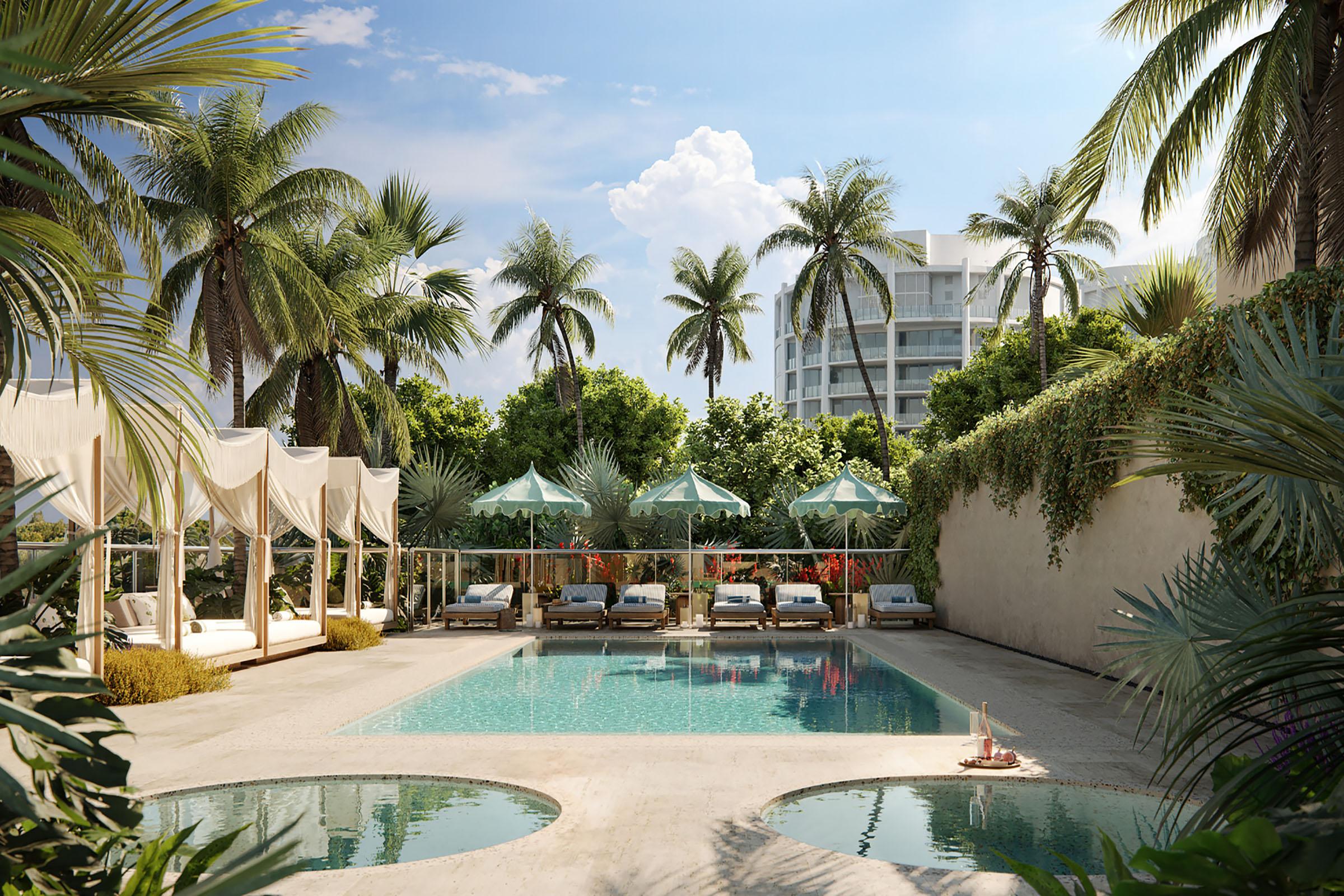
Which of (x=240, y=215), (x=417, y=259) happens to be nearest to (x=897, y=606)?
(x=240, y=215)

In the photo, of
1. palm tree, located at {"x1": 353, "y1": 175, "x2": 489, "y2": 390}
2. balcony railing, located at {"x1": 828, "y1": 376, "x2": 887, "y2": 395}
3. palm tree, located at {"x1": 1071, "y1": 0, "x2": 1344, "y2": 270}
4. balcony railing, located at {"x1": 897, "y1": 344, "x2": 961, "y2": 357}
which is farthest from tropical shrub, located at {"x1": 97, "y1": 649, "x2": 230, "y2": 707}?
balcony railing, located at {"x1": 897, "y1": 344, "x2": 961, "y2": 357}

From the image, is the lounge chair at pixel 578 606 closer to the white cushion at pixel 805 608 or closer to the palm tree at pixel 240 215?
the white cushion at pixel 805 608

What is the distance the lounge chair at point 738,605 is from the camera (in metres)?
17.0

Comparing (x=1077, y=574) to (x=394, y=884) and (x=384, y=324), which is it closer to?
(x=394, y=884)

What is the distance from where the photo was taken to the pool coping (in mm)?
7906

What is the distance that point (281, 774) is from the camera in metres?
6.39

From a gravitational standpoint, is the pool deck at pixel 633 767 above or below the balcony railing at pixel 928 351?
below

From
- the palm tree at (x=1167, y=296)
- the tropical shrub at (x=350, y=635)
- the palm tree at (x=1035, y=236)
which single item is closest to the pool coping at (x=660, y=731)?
the tropical shrub at (x=350, y=635)

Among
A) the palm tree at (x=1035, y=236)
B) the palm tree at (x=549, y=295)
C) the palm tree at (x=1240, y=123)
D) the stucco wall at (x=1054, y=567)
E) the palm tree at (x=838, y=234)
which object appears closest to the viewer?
the palm tree at (x=1240, y=123)

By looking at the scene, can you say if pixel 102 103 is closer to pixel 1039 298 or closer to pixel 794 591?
pixel 794 591

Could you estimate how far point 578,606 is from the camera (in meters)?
17.3

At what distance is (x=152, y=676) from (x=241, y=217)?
11112mm

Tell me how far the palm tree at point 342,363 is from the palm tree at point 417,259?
1097 mm

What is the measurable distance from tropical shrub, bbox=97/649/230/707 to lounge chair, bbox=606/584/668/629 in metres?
7.97
